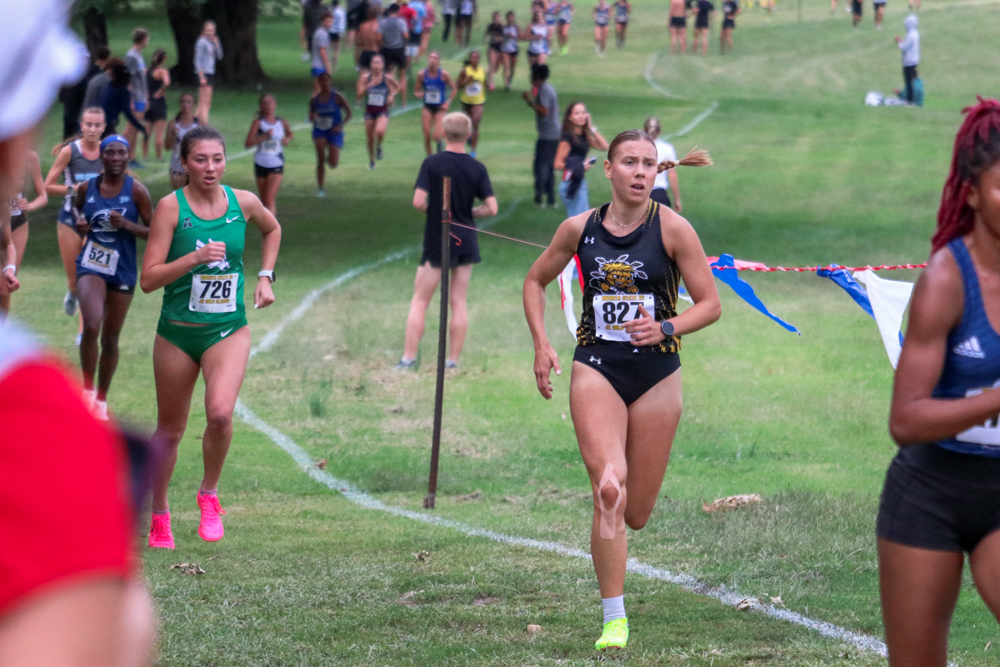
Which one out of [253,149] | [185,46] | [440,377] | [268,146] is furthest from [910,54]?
[440,377]

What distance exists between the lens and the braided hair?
3.50 metres

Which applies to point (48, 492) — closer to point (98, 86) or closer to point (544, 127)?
point (98, 86)

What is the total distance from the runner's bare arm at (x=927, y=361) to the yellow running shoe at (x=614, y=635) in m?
2.28

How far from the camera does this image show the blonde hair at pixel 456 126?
1113 cm

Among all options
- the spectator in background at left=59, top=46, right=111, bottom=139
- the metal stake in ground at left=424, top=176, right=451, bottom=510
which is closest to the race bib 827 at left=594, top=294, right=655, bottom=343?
the metal stake in ground at left=424, top=176, right=451, bottom=510

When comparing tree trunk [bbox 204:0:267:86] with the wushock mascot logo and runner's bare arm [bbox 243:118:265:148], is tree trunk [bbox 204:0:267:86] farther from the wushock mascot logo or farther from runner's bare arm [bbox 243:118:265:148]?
the wushock mascot logo

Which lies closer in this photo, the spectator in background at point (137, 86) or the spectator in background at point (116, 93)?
the spectator in background at point (116, 93)

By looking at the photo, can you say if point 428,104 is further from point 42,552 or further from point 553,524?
point 42,552

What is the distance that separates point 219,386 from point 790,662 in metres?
3.20

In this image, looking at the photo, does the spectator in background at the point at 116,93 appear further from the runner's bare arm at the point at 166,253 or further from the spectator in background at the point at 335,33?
the spectator in background at the point at 335,33

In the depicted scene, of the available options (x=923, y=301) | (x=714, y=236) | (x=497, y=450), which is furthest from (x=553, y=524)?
(x=714, y=236)

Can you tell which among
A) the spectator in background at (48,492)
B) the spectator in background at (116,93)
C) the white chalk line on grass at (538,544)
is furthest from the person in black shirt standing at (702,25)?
the spectator in background at (48,492)

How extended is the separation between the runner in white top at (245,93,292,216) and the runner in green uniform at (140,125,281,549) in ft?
36.6

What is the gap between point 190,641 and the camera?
5609 millimetres
